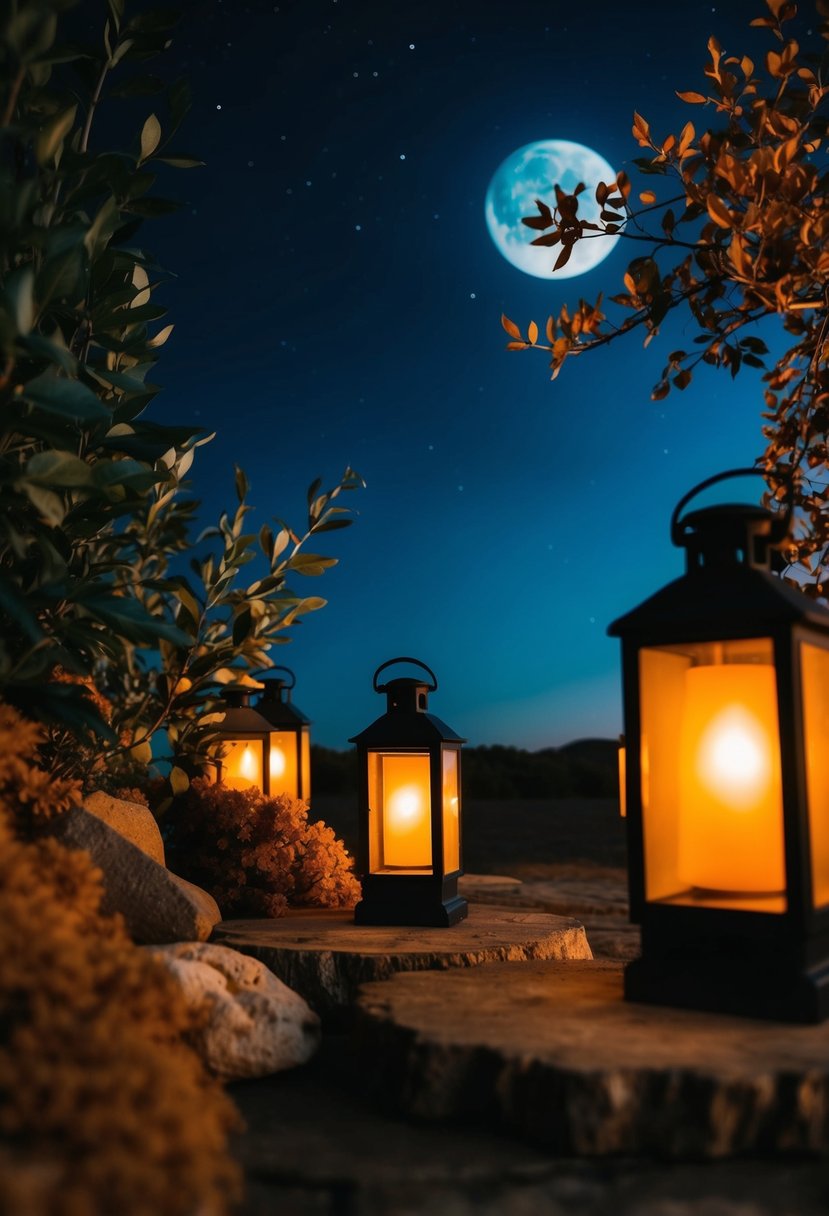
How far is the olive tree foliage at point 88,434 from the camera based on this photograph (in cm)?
266

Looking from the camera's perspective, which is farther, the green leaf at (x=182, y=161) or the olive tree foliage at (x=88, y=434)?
the green leaf at (x=182, y=161)

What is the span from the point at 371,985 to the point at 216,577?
2.13 m

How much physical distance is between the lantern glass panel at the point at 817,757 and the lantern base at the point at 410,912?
6.95 feet

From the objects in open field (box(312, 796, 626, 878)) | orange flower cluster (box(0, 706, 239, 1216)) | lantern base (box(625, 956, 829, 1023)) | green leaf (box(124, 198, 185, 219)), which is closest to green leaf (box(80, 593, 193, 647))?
orange flower cluster (box(0, 706, 239, 1216))

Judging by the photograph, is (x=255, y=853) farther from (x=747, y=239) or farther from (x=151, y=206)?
(x=747, y=239)

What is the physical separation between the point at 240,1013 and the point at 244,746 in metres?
3.93

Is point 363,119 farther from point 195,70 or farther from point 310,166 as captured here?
point 195,70

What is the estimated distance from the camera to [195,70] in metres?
7.62

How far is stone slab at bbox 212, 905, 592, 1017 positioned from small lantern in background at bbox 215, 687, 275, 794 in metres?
1.84

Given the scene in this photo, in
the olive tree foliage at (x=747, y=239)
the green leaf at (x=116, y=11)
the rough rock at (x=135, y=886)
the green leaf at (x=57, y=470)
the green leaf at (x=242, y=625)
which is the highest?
the green leaf at (x=116, y=11)

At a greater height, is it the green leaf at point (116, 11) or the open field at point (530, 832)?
the green leaf at point (116, 11)

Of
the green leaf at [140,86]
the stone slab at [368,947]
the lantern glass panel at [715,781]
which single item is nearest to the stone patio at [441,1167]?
the lantern glass panel at [715,781]

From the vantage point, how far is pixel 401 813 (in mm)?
4613

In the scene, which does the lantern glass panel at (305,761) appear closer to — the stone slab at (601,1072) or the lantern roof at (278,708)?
the lantern roof at (278,708)
